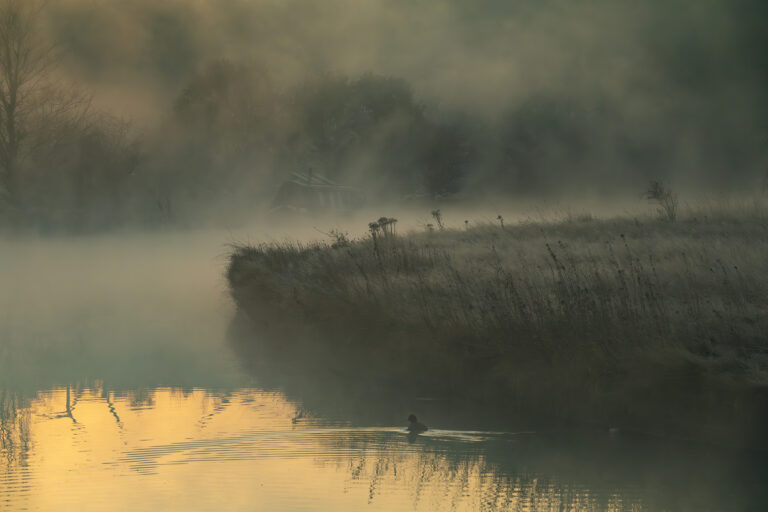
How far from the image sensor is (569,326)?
34.9 feet

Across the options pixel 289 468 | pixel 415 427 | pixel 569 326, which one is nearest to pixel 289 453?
pixel 289 468

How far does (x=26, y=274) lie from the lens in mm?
35062

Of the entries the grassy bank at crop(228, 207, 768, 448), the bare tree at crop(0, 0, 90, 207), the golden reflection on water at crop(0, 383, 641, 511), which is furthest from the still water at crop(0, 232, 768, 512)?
the bare tree at crop(0, 0, 90, 207)

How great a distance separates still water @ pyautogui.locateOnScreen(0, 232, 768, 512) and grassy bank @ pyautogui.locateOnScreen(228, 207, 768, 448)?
562 millimetres

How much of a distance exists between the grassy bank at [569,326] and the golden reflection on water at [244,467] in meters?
1.60

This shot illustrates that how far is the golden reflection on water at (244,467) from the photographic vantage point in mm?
7398

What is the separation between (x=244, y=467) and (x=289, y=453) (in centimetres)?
59

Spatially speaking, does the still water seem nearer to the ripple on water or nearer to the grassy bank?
the ripple on water

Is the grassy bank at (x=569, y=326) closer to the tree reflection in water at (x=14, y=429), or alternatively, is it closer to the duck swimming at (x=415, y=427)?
the duck swimming at (x=415, y=427)

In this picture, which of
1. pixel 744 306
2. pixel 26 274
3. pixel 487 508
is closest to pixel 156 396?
pixel 487 508

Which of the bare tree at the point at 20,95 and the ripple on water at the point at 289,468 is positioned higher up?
the bare tree at the point at 20,95

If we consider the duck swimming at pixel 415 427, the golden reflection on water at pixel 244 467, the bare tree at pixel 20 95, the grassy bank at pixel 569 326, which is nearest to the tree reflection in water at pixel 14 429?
the golden reflection on water at pixel 244 467

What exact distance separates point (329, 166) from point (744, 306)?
2423 inches

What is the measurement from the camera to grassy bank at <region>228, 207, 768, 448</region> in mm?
9141
